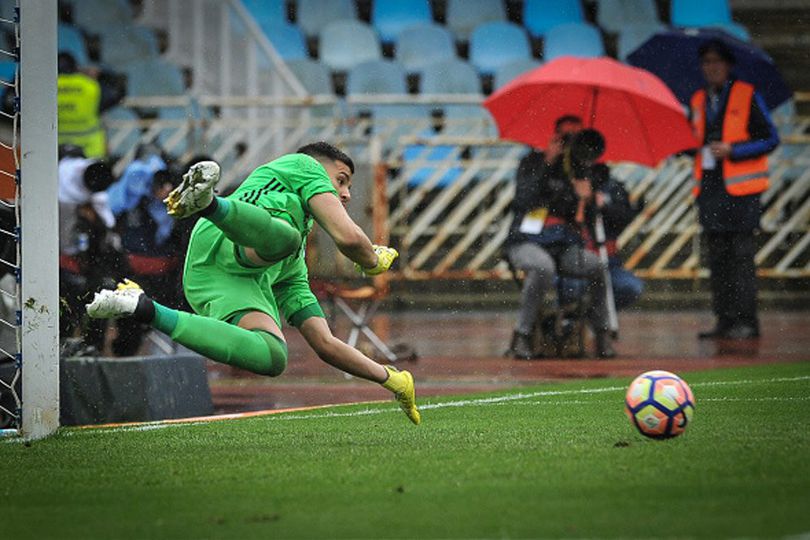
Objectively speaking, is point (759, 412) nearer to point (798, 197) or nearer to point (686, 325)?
point (686, 325)

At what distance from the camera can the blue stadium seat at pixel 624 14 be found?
21.5 metres

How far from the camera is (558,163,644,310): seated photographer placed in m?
12.8

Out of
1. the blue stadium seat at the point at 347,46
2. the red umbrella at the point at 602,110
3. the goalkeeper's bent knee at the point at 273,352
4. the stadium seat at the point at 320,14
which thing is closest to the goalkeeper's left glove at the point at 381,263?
the goalkeeper's bent knee at the point at 273,352

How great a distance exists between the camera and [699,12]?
70.0ft

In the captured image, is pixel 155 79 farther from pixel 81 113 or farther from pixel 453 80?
pixel 453 80

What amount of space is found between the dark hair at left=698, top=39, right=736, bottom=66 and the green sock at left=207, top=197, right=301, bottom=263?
7.80m

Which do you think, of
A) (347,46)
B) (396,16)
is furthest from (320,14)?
(396,16)

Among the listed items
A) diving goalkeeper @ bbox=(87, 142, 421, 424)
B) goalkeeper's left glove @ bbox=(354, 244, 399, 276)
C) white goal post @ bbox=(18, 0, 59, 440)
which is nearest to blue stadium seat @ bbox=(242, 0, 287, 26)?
white goal post @ bbox=(18, 0, 59, 440)

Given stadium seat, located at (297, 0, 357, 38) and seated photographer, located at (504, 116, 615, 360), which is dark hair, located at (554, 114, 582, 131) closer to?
seated photographer, located at (504, 116, 615, 360)

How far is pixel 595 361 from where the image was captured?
12328mm

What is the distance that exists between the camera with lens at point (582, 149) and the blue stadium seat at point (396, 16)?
973 centimetres

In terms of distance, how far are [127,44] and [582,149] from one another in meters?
10.2

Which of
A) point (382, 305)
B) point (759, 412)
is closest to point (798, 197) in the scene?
point (382, 305)

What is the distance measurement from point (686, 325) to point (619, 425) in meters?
8.92
